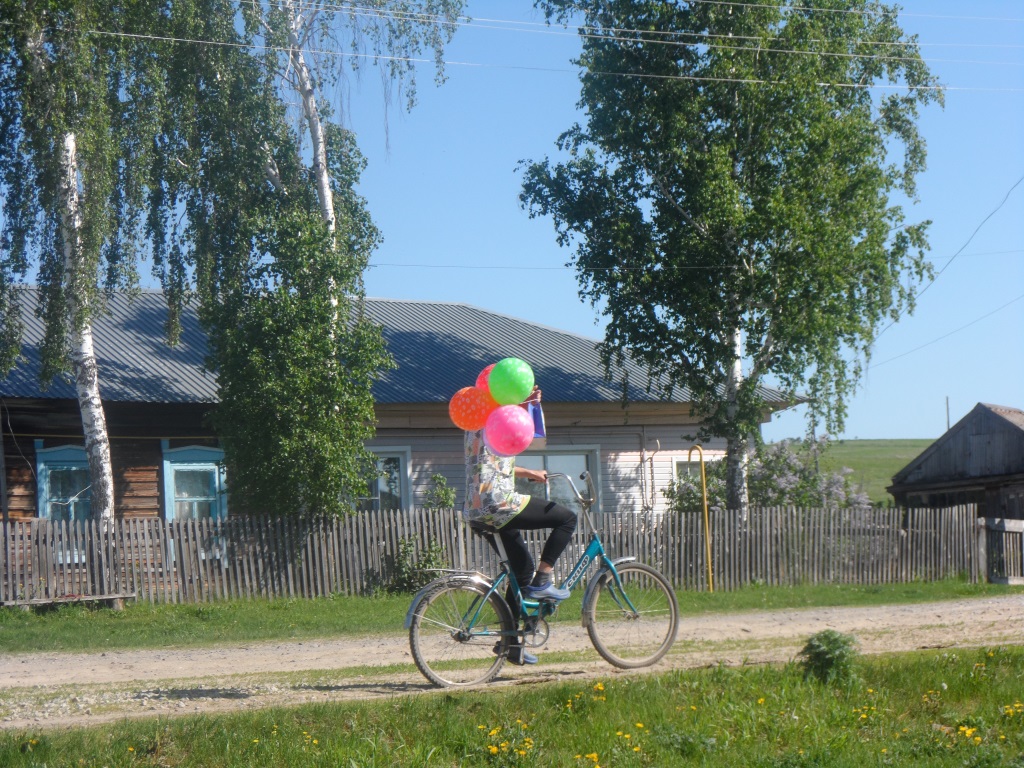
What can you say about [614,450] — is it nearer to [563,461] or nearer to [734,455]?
[563,461]

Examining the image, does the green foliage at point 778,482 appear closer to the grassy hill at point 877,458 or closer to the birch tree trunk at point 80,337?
the birch tree trunk at point 80,337

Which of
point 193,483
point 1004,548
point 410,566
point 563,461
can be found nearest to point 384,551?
point 410,566

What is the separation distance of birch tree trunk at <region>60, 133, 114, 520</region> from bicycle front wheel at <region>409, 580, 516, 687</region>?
405 inches

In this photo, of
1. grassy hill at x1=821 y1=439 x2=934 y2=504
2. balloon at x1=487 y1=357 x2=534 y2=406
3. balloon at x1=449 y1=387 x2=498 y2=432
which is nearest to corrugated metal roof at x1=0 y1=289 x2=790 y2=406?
balloon at x1=449 y1=387 x2=498 y2=432

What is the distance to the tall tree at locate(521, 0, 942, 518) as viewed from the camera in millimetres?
19344

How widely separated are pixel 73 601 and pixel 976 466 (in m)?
21.5

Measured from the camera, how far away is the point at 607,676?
7.29 metres

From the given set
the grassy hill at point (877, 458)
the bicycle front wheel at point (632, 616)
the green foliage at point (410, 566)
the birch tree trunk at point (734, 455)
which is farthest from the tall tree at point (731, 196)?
the grassy hill at point (877, 458)

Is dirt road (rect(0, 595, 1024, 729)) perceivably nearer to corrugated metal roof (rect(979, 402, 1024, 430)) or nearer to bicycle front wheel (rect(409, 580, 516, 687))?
bicycle front wheel (rect(409, 580, 516, 687))

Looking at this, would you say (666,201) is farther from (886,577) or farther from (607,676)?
→ (607,676)

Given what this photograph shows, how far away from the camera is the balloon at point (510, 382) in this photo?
7.73m

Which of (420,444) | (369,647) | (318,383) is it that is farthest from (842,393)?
(369,647)

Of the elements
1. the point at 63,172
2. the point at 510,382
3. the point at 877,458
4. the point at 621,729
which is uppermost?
the point at 63,172

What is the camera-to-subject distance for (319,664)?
29.9 ft
